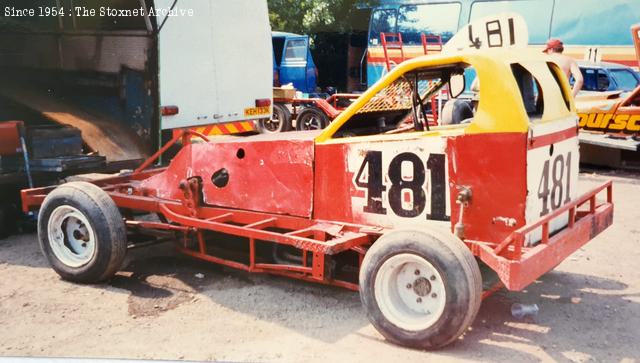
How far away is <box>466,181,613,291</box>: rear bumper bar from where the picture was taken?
313cm

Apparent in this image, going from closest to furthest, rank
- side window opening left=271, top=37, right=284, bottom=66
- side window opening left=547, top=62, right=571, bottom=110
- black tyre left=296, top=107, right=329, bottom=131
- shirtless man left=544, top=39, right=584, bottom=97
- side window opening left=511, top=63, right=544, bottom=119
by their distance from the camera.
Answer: side window opening left=511, top=63, right=544, bottom=119 → side window opening left=547, top=62, right=571, bottom=110 → shirtless man left=544, top=39, right=584, bottom=97 → black tyre left=296, top=107, right=329, bottom=131 → side window opening left=271, top=37, right=284, bottom=66

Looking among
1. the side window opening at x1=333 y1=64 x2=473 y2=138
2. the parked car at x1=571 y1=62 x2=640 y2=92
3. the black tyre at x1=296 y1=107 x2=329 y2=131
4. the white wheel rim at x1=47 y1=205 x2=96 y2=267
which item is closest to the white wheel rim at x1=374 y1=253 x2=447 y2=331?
the side window opening at x1=333 y1=64 x2=473 y2=138

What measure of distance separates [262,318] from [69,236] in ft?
5.56

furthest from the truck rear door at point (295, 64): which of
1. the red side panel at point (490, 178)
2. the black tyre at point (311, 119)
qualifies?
the red side panel at point (490, 178)

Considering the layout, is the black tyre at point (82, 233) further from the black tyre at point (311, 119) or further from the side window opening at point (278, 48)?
the side window opening at point (278, 48)

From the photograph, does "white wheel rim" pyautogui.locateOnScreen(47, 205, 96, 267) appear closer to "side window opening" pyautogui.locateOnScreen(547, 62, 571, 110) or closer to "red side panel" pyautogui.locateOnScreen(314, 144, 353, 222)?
"red side panel" pyautogui.locateOnScreen(314, 144, 353, 222)

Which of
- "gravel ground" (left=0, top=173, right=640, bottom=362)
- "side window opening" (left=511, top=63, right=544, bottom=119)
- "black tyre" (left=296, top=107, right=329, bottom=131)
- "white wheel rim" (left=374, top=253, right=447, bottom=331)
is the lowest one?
"gravel ground" (left=0, top=173, right=640, bottom=362)

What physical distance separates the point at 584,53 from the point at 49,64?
9.17 m

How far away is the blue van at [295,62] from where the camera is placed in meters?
15.9

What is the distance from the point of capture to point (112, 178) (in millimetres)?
5156

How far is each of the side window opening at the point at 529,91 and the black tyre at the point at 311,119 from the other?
876 centimetres

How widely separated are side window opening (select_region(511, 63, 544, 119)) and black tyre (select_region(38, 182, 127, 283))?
110 inches

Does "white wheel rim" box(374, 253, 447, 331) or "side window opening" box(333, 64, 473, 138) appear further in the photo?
"side window opening" box(333, 64, 473, 138)

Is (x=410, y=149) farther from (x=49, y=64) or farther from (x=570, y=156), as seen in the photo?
(x=49, y=64)
